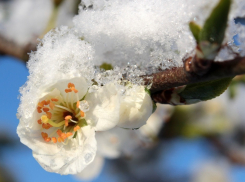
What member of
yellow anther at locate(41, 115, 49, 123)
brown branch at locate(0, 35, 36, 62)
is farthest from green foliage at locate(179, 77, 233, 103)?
brown branch at locate(0, 35, 36, 62)

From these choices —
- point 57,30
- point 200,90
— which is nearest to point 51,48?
point 57,30

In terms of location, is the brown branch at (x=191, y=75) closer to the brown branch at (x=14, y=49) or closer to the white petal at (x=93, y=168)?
the brown branch at (x=14, y=49)

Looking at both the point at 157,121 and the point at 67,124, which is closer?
the point at 67,124

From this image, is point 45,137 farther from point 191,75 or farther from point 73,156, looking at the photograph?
point 191,75

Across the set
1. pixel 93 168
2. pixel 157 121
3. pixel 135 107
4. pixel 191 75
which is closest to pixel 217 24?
pixel 191 75

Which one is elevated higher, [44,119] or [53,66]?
[53,66]

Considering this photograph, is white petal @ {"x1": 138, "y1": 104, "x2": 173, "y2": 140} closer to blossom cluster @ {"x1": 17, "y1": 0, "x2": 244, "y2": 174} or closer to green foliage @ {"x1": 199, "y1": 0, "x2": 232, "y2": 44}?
blossom cluster @ {"x1": 17, "y1": 0, "x2": 244, "y2": 174}

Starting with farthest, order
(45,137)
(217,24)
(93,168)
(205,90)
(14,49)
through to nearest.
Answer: (93,168) → (14,49) → (45,137) → (205,90) → (217,24)

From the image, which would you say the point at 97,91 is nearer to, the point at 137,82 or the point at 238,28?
the point at 137,82
